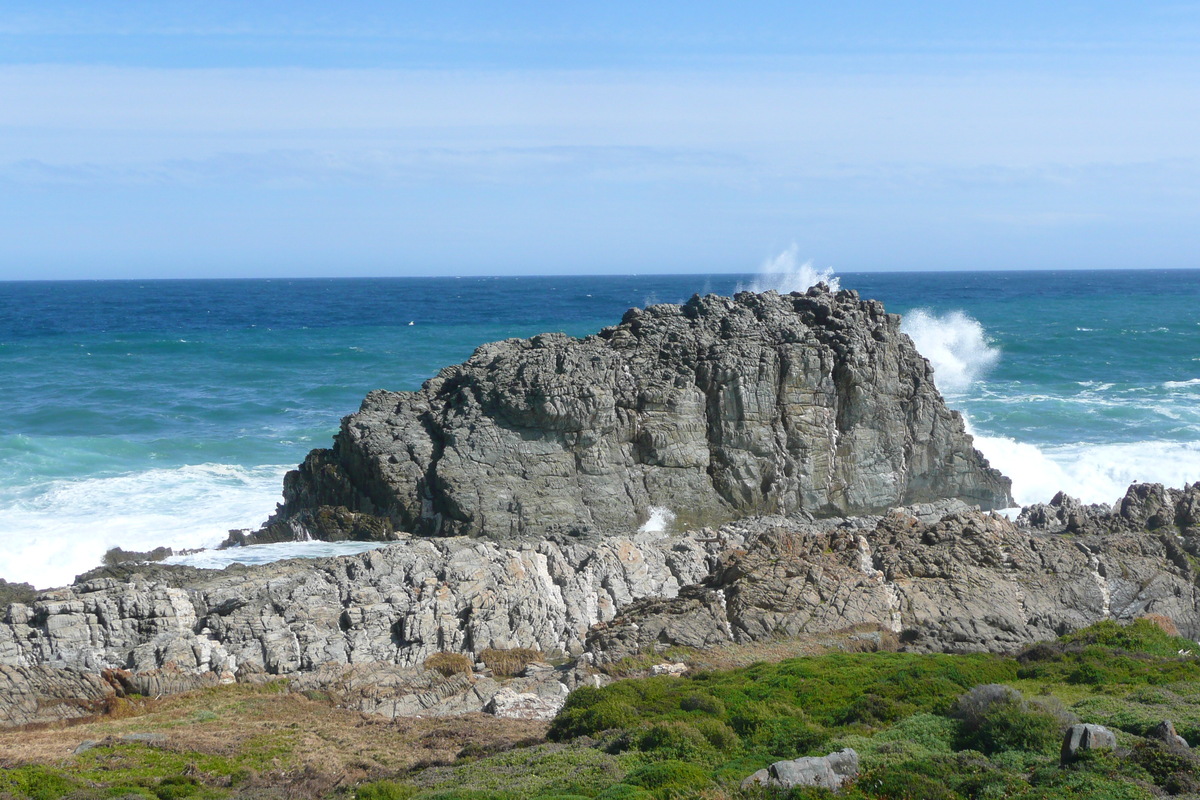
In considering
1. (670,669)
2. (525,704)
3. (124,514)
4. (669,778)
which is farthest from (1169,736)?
(124,514)

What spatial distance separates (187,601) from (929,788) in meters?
16.0

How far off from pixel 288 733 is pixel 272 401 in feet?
123

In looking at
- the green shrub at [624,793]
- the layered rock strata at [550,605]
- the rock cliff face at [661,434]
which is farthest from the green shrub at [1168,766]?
the rock cliff face at [661,434]

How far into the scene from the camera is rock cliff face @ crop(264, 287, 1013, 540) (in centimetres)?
2975

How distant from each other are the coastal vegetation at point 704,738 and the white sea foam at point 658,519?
10351 millimetres

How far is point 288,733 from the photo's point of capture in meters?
18.3

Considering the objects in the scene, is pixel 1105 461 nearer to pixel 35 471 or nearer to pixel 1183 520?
pixel 1183 520

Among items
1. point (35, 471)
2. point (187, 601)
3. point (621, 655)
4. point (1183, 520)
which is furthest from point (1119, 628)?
point (35, 471)

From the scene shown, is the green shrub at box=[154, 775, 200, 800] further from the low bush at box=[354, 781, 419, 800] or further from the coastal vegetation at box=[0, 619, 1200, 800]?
the low bush at box=[354, 781, 419, 800]

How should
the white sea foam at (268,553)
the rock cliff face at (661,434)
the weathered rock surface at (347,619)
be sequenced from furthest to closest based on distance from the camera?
the rock cliff face at (661,434)
the white sea foam at (268,553)
the weathered rock surface at (347,619)

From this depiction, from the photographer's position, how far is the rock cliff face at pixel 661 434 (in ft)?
97.6

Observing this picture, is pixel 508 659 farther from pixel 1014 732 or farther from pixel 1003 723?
pixel 1014 732

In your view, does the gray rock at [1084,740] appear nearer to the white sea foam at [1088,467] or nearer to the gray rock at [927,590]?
the gray rock at [927,590]

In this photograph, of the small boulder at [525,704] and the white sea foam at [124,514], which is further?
the white sea foam at [124,514]
